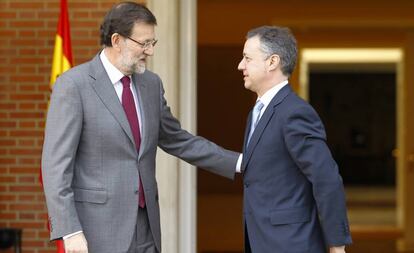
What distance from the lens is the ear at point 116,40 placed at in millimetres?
3469

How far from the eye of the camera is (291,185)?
3.30 m

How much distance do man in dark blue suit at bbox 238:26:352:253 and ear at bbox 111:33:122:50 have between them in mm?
518

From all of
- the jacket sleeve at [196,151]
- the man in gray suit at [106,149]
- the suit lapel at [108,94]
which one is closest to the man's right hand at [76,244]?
the man in gray suit at [106,149]

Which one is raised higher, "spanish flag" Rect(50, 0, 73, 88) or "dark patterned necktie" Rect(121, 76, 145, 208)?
"spanish flag" Rect(50, 0, 73, 88)

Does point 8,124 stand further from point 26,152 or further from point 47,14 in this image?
point 47,14

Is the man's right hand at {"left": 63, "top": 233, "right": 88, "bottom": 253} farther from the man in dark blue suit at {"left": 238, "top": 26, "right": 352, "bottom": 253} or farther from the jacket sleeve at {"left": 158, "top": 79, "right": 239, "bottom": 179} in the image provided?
the jacket sleeve at {"left": 158, "top": 79, "right": 239, "bottom": 179}

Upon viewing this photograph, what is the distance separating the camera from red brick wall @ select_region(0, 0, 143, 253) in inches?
212

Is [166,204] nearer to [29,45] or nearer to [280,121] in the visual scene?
[29,45]

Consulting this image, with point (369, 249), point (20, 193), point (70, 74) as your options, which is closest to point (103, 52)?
point (70, 74)

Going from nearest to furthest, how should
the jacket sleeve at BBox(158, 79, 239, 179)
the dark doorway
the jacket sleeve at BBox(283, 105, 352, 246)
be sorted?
the jacket sleeve at BBox(283, 105, 352, 246) < the jacket sleeve at BBox(158, 79, 239, 179) < the dark doorway

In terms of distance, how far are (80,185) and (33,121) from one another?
2.06 m

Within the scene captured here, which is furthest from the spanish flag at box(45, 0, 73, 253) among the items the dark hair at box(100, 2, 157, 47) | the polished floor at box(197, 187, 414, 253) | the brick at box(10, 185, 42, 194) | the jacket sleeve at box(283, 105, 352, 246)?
the polished floor at box(197, 187, 414, 253)

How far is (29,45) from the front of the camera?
5.40 m

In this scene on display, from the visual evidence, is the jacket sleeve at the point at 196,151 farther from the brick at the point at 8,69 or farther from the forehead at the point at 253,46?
the brick at the point at 8,69
